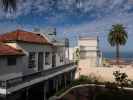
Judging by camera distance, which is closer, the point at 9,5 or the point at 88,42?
the point at 9,5

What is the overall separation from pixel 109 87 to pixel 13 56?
14.7m

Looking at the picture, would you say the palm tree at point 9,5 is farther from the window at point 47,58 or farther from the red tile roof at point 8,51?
the window at point 47,58

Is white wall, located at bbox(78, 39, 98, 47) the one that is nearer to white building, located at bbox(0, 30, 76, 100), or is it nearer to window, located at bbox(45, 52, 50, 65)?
white building, located at bbox(0, 30, 76, 100)

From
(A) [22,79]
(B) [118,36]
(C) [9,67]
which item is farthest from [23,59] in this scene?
(B) [118,36]

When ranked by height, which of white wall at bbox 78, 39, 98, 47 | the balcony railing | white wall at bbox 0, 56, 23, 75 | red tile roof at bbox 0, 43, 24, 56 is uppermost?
white wall at bbox 78, 39, 98, 47

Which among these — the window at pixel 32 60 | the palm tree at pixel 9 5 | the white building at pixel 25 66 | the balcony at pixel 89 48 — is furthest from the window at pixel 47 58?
the palm tree at pixel 9 5

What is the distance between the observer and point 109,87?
3078 cm

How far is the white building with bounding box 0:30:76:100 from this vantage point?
1803 cm

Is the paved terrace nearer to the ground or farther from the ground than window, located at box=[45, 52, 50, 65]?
nearer to the ground

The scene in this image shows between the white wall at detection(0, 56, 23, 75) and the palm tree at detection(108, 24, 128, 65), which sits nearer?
the white wall at detection(0, 56, 23, 75)

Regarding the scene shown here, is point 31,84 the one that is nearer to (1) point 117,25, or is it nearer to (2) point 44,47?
(2) point 44,47

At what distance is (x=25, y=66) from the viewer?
24875mm

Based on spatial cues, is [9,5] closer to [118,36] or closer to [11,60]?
[11,60]

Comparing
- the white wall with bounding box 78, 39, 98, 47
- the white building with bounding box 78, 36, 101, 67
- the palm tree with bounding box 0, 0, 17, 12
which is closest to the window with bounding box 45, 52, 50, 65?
the white building with bounding box 78, 36, 101, 67
